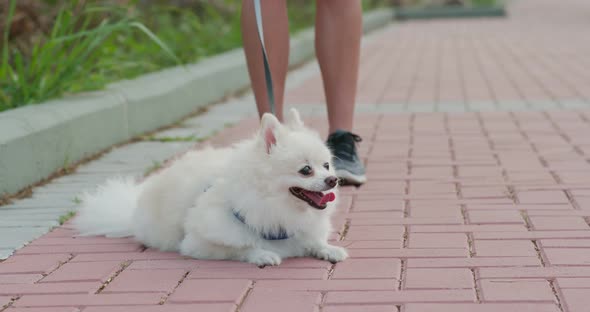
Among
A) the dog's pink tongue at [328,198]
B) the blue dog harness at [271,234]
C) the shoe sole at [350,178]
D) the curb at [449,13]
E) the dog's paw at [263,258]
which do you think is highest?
the dog's pink tongue at [328,198]

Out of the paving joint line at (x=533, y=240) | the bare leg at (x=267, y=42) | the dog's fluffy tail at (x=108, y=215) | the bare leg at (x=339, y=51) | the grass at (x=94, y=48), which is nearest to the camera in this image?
the paving joint line at (x=533, y=240)

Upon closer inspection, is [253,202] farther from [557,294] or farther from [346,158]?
[346,158]

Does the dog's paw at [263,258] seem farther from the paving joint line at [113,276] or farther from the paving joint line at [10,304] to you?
the paving joint line at [10,304]

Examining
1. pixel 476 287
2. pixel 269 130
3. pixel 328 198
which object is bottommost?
pixel 476 287

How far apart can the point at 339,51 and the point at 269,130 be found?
1.65 m

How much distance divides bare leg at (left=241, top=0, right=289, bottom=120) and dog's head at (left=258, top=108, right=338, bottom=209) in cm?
140

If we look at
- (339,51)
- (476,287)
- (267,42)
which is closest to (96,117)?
(267,42)

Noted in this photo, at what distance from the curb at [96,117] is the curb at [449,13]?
12833 mm

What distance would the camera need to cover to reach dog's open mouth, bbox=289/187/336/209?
3354 mm

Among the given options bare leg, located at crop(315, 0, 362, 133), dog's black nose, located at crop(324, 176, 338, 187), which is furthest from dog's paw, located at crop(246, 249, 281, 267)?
bare leg, located at crop(315, 0, 362, 133)

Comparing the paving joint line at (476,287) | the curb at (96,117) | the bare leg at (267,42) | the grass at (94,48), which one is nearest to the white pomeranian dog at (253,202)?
the paving joint line at (476,287)

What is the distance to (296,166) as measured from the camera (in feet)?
10.9

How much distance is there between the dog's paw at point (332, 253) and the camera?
11.4 feet

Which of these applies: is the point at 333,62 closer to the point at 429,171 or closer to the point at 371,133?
the point at 429,171
